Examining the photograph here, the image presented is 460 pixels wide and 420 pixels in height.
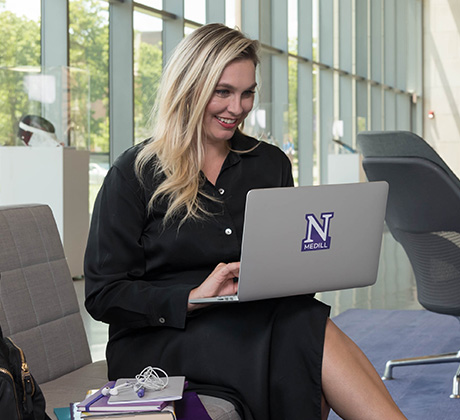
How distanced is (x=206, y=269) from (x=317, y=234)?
416 millimetres

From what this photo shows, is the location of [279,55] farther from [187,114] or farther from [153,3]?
[187,114]

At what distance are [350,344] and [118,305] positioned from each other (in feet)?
1.95

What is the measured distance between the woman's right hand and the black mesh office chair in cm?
147

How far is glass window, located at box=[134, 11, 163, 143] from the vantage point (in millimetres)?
9133

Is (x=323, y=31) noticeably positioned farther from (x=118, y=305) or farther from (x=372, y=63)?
(x=118, y=305)

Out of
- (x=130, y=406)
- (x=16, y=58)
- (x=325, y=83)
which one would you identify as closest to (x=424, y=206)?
(x=130, y=406)

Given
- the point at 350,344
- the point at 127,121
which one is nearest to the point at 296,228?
the point at 350,344

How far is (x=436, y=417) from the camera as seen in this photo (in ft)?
9.89

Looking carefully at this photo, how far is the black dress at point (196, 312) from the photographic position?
1869 mm

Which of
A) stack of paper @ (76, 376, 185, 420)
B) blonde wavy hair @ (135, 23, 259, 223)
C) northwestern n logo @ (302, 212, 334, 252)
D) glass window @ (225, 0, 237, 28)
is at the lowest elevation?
stack of paper @ (76, 376, 185, 420)

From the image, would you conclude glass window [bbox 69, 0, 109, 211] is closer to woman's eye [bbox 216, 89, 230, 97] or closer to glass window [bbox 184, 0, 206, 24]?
glass window [bbox 184, 0, 206, 24]

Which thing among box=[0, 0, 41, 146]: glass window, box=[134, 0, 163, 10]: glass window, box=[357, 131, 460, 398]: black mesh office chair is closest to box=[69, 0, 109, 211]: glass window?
box=[134, 0, 163, 10]: glass window

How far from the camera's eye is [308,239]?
1.83m

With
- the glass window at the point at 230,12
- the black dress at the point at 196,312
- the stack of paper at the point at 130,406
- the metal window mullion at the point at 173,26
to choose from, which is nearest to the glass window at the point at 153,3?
the metal window mullion at the point at 173,26
